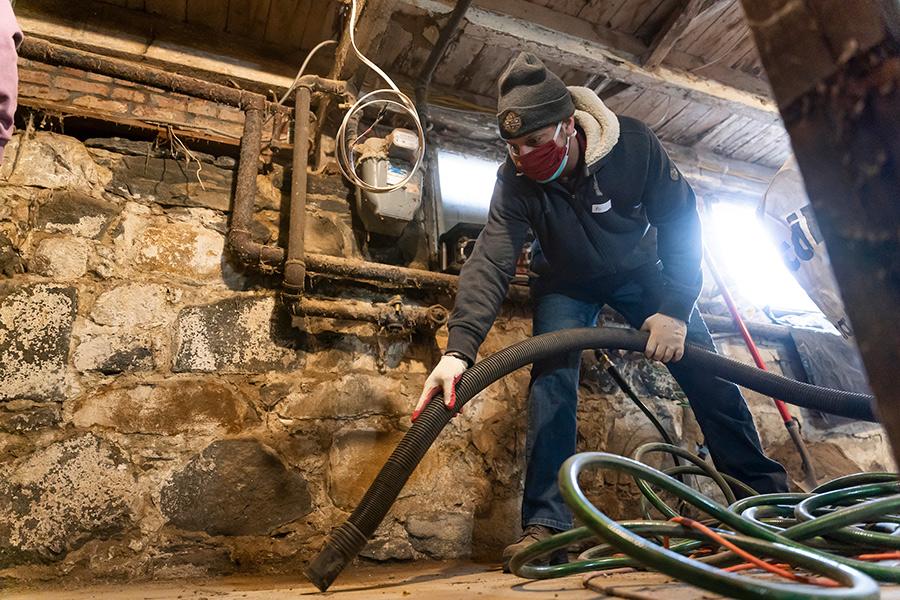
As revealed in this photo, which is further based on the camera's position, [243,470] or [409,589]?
[243,470]

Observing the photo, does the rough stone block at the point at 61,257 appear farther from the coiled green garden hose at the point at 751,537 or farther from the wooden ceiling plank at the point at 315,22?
the coiled green garden hose at the point at 751,537

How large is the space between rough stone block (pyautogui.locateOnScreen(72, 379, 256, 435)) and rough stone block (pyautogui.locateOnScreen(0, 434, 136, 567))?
0.22ft

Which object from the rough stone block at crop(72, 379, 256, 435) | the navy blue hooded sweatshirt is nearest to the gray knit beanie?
the navy blue hooded sweatshirt

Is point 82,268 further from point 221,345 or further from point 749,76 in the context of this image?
point 749,76

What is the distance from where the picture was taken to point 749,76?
8.30ft

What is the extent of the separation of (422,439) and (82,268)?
1212 millimetres

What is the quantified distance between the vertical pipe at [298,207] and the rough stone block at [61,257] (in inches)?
23.9

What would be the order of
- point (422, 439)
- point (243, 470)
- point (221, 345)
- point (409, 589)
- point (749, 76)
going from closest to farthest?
point (409, 589) → point (422, 439) → point (243, 470) → point (221, 345) → point (749, 76)

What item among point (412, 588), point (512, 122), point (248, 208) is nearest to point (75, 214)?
point (248, 208)

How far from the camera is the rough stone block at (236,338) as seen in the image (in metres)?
1.65

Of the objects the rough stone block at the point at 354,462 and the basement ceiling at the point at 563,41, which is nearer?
the rough stone block at the point at 354,462

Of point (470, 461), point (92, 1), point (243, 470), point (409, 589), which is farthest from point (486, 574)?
point (92, 1)

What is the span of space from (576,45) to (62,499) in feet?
7.70

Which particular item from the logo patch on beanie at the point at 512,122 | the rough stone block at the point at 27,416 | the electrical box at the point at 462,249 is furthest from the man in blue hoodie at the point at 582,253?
the rough stone block at the point at 27,416
